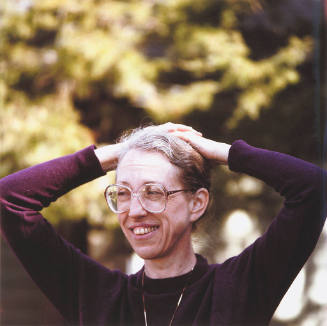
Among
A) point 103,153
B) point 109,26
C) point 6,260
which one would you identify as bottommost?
point 6,260

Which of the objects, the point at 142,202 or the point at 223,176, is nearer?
the point at 142,202

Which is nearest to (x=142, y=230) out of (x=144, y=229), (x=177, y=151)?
(x=144, y=229)

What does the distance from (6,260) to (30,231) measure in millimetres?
4505

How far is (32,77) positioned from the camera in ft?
Answer: 13.9

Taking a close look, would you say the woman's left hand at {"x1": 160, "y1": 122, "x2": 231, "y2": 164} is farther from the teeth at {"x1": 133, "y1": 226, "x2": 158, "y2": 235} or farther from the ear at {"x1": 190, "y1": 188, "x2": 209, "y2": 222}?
the teeth at {"x1": 133, "y1": 226, "x2": 158, "y2": 235}

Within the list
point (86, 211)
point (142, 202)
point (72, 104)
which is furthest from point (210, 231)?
point (72, 104)

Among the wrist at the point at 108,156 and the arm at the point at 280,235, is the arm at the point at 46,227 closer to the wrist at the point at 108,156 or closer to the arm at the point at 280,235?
the wrist at the point at 108,156

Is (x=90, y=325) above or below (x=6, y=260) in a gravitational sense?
above

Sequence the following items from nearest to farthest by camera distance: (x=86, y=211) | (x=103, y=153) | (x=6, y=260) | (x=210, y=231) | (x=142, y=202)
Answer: (x=142, y=202), (x=103, y=153), (x=210, y=231), (x=86, y=211), (x=6, y=260)

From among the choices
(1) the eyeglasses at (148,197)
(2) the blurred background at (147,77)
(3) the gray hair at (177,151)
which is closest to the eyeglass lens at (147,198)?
(1) the eyeglasses at (148,197)

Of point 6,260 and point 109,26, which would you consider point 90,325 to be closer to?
point 109,26

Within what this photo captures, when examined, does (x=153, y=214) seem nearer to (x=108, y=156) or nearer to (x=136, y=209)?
(x=136, y=209)

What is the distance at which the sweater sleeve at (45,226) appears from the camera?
61.3 inches

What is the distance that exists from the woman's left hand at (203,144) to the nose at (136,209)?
295 millimetres
